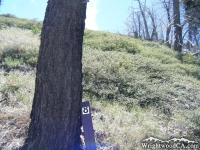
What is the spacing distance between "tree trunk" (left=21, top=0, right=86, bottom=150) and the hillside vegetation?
1.96ft

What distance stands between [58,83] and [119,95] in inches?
125

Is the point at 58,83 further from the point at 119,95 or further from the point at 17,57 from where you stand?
the point at 17,57

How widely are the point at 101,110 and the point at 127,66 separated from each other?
3.28 m

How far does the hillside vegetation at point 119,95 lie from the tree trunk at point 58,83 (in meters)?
0.60

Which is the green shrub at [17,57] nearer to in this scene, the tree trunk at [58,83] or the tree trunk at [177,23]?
the tree trunk at [58,83]

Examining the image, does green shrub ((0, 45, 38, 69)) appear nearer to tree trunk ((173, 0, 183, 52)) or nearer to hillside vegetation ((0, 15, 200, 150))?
hillside vegetation ((0, 15, 200, 150))

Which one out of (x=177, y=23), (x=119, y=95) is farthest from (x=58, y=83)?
(x=177, y=23)

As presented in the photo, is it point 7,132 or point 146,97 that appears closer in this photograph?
point 7,132

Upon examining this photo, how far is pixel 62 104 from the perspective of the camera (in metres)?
2.53

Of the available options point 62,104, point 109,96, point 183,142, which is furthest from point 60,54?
point 109,96

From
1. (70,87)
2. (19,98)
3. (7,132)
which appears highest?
(70,87)

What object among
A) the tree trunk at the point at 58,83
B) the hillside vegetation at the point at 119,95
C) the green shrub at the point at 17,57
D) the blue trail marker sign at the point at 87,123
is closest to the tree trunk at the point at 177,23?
the hillside vegetation at the point at 119,95

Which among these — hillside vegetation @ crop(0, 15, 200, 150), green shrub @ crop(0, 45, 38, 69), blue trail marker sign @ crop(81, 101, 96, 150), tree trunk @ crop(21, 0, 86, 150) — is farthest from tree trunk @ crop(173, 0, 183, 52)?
blue trail marker sign @ crop(81, 101, 96, 150)

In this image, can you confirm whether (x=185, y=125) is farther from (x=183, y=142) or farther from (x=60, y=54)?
(x=60, y=54)
